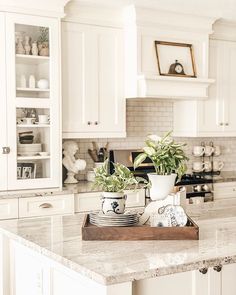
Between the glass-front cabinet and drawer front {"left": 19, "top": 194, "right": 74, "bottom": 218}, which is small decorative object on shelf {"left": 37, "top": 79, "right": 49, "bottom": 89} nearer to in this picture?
the glass-front cabinet

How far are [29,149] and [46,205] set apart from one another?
1.66 feet

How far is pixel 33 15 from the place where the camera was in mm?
4223

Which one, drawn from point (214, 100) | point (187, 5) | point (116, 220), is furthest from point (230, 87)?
point (116, 220)

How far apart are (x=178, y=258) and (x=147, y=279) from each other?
148 mm

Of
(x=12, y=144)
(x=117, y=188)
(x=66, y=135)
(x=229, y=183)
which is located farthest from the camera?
(x=229, y=183)

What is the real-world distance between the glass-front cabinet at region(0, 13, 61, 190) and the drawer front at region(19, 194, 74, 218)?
6.6 inches

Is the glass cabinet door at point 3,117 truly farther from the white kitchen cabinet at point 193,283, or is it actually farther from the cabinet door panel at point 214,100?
the white kitchen cabinet at point 193,283

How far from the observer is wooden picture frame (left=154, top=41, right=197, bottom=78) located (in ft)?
16.0

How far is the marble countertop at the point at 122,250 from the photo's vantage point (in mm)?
1809

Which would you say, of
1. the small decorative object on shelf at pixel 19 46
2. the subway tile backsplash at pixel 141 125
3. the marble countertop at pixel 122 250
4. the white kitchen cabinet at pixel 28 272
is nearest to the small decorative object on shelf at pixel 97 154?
the subway tile backsplash at pixel 141 125

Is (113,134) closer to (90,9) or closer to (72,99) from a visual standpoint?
(72,99)

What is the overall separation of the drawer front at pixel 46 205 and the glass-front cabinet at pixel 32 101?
17cm

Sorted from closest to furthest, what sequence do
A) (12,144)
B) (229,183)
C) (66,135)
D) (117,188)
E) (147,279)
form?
1. (147,279)
2. (117,188)
3. (12,144)
4. (66,135)
5. (229,183)

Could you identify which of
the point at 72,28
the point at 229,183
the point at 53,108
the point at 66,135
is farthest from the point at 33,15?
the point at 229,183
